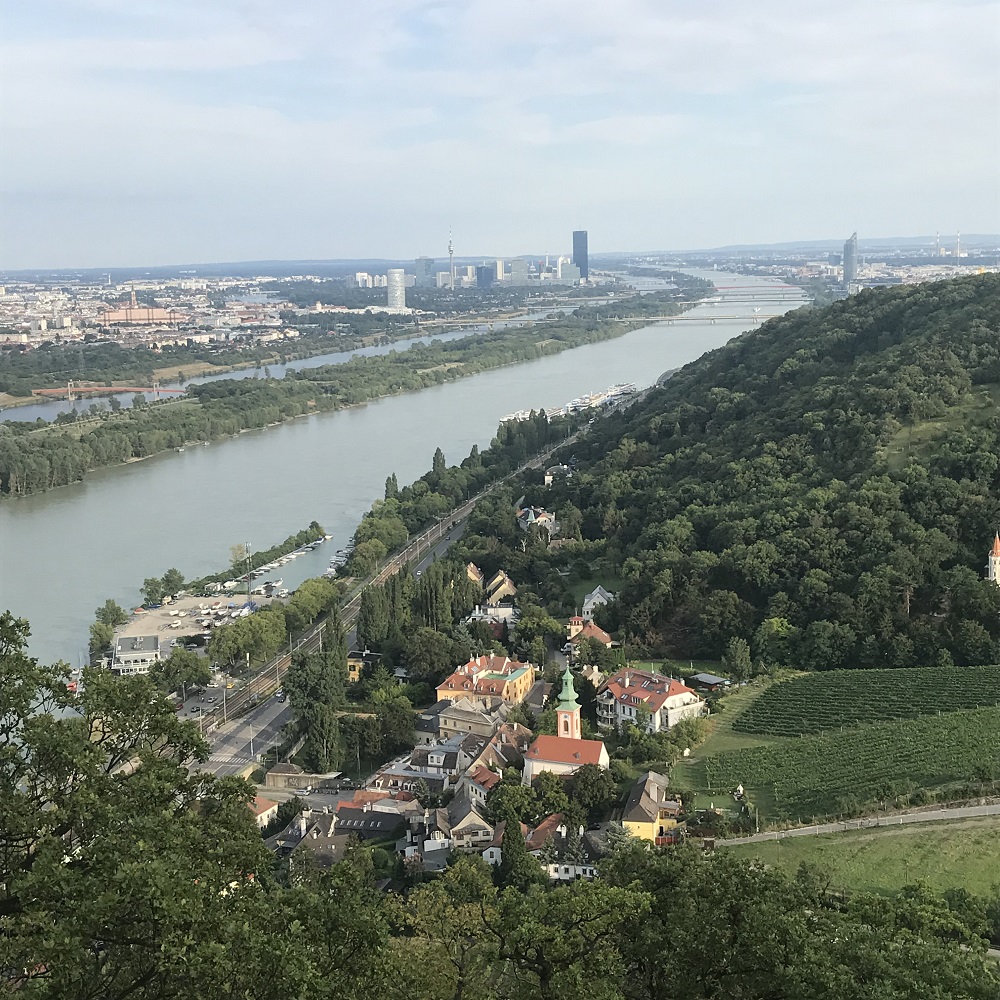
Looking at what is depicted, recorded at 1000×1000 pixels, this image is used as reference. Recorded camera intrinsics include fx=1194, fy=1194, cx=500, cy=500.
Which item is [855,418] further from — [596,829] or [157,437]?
[157,437]

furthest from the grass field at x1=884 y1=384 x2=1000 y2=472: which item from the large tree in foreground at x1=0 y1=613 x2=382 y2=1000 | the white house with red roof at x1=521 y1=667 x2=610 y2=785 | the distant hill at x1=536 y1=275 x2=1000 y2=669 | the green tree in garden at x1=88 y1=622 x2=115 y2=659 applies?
the large tree in foreground at x1=0 y1=613 x2=382 y2=1000

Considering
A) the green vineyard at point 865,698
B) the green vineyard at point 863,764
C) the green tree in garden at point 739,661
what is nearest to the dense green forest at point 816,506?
the green tree in garden at point 739,661

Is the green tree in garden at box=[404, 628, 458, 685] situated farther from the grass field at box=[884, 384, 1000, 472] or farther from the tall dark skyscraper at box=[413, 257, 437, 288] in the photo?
the tall dark skyscraper at box=[413, 257, 437, 288]

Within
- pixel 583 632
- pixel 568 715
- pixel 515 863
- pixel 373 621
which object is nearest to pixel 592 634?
pixel 583 632

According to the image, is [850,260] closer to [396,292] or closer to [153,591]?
[396,292]

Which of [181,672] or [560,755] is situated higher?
[560,755]

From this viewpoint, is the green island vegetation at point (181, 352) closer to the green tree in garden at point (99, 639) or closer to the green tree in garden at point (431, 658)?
the green tree in garden at point (99, 639)
